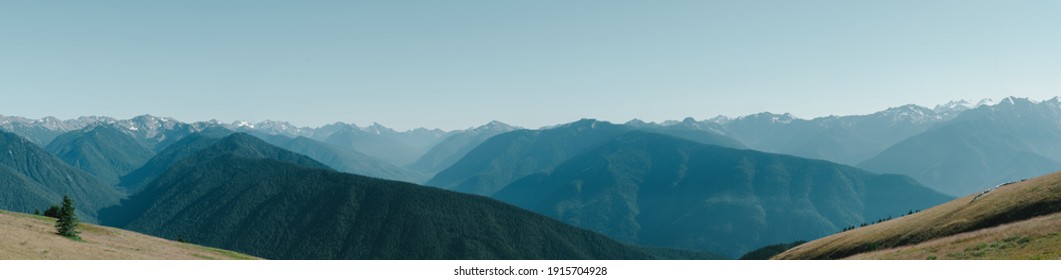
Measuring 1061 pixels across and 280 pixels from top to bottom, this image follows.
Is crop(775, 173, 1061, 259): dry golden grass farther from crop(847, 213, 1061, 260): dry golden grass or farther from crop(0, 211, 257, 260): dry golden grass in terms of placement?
crop(0, 211, 257, 260): dry golden grass

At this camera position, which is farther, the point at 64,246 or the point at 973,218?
the point at 973,218

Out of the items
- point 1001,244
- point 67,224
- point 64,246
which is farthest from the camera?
point 67,224

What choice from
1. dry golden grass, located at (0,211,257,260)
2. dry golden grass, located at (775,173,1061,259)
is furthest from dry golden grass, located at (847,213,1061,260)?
dry golden grass, located at (0,211,257,260)

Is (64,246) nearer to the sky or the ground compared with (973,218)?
nearer to the ground

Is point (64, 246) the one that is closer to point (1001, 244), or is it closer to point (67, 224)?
point (67, 224)

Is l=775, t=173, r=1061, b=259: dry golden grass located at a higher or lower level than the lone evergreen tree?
higher

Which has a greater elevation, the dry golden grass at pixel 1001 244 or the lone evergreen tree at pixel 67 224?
the dry golden grass at pixel 1001 244

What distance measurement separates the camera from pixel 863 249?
3002 inches

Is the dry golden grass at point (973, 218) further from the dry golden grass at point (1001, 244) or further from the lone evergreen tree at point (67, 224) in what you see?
the lone evergreen tree at point (67, 224)

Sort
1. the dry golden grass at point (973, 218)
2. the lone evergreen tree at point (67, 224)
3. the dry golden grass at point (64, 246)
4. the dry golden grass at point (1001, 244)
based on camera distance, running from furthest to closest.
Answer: the lone evergreen tree at point (67, 224) → the dry golden grass at point (973, 218) → the dry golden grass at point (64, 246) → the dry golden grass at point (1001, 244)

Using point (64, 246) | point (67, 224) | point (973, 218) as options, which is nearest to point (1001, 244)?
point (973, 218)

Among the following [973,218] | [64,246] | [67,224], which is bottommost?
[64,246]

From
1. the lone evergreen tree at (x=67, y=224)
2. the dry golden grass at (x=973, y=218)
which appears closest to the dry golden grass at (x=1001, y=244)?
the dry golden grass at (x=973, y=218)

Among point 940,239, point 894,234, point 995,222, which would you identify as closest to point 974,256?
point 940,239
